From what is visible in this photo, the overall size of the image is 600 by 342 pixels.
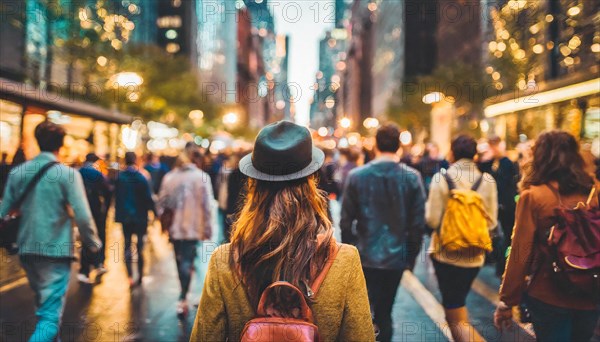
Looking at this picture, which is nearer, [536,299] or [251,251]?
[251,251]

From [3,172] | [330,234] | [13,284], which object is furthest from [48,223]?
[3,172]

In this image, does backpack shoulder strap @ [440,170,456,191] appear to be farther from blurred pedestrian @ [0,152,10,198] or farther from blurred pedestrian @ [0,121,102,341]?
blurred pedestrian @ [0,152,10,198]

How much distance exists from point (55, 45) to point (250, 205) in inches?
1198

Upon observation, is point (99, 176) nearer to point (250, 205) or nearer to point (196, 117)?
point (250, 205)

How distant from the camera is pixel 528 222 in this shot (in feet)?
11.6

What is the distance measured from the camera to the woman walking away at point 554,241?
10.7ft

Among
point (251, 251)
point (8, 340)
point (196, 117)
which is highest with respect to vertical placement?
point (196, 117)

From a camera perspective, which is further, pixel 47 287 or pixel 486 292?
pixel 486 292

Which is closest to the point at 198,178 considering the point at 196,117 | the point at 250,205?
the point at 250,205

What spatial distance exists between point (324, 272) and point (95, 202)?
7.95 metres

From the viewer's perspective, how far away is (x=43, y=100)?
16.9m

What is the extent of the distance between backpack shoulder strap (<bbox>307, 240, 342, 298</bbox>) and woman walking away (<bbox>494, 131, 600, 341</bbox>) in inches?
69.4

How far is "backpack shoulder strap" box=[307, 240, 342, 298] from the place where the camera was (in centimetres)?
205

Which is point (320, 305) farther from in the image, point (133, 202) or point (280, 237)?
point (133, 202)
